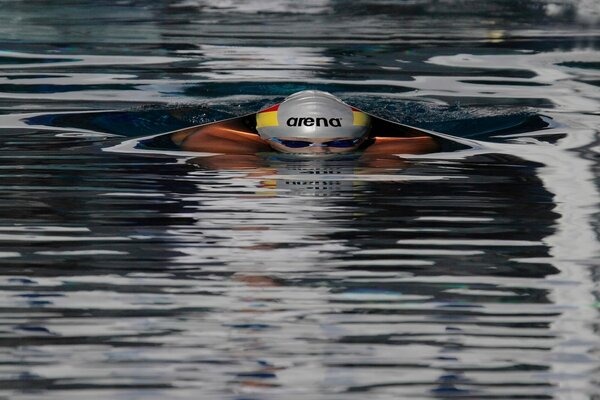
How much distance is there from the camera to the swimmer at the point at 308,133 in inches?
407

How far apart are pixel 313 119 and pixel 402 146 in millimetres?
941

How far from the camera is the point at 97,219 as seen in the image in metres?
8.06

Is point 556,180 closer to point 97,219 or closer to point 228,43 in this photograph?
point 97,219

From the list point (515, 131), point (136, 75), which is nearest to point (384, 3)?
point (136, 75)

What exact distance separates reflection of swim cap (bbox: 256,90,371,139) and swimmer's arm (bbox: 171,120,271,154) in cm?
16

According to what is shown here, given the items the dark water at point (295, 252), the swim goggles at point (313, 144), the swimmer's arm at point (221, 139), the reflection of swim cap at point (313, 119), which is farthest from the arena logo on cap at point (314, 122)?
the swimmer's arm at point (221, 139)

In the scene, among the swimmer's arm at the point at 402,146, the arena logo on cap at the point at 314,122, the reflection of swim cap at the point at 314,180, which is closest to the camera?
the reflection of swim cap at the point at 314,180

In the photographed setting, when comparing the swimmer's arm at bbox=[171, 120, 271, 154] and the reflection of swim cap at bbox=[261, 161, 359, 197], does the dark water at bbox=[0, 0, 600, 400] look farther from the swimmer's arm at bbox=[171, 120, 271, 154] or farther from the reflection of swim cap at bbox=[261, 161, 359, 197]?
the swimmer's arm at bbox=[171, 120, 271, 154]

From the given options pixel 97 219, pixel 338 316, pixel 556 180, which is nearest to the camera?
pixel 338 316

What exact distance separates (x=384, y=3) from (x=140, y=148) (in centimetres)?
1729

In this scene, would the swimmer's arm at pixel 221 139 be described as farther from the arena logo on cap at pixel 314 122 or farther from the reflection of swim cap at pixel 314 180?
the reflection of swim cap at pixel 314 180

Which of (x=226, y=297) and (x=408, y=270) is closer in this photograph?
(x=226, y=297)

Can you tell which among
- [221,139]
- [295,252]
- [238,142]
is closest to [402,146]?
[238,142]

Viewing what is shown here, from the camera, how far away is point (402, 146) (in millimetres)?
10859
